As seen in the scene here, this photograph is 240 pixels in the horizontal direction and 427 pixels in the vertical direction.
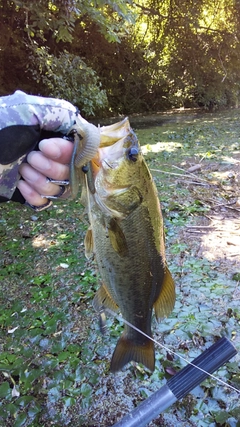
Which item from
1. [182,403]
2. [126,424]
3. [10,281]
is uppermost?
[126,424]

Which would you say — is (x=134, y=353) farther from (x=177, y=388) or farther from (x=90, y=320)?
(x=90, y=320)

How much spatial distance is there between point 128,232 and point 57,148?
490mm

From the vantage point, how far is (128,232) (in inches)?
64.7

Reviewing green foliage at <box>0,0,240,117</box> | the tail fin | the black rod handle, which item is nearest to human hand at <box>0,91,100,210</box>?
the tail fin

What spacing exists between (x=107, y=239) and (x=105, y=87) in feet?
52.6

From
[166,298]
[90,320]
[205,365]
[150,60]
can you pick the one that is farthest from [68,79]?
[205,365]

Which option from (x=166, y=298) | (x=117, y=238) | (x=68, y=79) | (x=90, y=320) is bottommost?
(x=90, y=320)

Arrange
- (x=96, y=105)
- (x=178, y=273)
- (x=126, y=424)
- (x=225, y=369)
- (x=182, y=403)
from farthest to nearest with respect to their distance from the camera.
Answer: (x=96, y=105), (x=178, y=273), (x=225, y=369), (x=182, y=403), (x=126, y=424)

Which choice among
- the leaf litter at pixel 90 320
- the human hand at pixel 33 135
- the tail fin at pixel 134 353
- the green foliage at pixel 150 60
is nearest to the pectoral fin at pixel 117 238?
the human hand at pixel 33 135

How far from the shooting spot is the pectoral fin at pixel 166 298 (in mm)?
1756

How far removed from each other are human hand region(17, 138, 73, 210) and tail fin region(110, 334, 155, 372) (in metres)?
0.82

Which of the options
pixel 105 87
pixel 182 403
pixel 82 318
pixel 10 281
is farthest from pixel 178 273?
pixel 105 87

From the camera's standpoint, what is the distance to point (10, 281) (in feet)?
12.2

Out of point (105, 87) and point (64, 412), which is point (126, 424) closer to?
point (64, 412)
